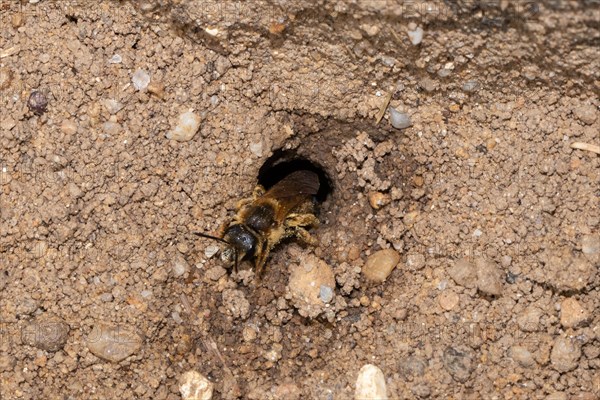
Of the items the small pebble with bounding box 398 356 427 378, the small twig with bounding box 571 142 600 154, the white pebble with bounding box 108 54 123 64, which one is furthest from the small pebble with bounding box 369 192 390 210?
the white pebble with bounding box 108 54 123 64

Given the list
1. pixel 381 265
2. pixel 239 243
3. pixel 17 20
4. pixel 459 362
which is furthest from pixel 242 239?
pixel 17 20

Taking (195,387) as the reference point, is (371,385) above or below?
above

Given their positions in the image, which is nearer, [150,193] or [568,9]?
[568,9]

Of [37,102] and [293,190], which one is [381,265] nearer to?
[293,190]

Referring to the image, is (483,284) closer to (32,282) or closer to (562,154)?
(562,154)

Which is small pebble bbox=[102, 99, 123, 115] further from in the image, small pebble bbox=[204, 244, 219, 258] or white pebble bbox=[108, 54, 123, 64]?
small pebble bbox=[204, 244, 219, 258]

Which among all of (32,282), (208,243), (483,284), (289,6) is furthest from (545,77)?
(32,282)
